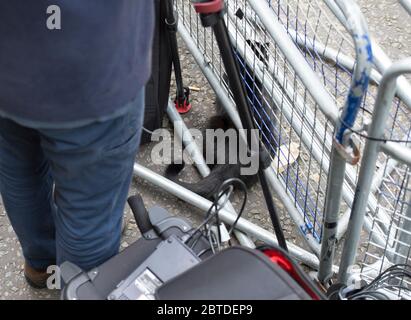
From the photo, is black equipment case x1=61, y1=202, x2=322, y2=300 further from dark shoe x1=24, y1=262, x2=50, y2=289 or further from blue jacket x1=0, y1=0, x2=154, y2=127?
dark shoe x1=24, y1=262, x2=50, y2=289

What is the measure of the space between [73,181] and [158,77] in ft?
2.36

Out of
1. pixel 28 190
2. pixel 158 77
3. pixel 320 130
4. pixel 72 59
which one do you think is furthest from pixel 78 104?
pixel 158 77

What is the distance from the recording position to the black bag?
1603 mm

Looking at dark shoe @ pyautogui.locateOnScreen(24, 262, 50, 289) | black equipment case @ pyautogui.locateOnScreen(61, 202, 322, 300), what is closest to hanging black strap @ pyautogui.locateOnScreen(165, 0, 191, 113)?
dark shoe @ pyautogui.locateOnScreen(24, 262, 50, 289)

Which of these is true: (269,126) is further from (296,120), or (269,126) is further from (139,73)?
(139,73)

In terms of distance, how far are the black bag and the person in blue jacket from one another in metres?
0.52

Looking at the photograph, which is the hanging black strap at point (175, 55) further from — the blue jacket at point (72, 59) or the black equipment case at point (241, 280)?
the black equipment case at point (241, 280)

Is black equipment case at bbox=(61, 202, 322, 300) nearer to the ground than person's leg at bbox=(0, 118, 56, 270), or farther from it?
farther from it

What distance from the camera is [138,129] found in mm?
1036

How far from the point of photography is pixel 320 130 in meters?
1.38

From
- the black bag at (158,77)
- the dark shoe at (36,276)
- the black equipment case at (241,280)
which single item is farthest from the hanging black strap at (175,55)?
the black equipment case at (241,280)
